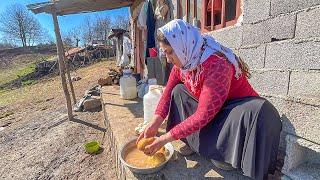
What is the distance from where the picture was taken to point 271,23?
78.0 inches

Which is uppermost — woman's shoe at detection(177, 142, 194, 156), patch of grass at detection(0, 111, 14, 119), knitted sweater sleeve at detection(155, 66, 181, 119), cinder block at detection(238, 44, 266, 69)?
cinder block at detection(238, 44, 266, 69)

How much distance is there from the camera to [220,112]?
160cm

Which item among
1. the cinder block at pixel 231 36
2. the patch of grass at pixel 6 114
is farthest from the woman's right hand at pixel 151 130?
the patch of grass at pixel 6 114

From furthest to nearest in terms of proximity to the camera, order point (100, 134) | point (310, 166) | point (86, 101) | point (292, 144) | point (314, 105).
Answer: point (86, 101)
point (100, 134)
point (310, 166)
point (292, 144)
point (314, 105)

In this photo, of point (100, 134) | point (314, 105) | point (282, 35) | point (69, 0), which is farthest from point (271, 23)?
point (69, 0)

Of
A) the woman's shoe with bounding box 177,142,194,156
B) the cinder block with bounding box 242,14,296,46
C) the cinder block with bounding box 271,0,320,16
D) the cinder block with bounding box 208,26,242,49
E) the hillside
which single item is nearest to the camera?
the cinder block with bounding box 271,0,320,16

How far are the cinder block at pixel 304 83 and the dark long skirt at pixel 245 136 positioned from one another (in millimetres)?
335

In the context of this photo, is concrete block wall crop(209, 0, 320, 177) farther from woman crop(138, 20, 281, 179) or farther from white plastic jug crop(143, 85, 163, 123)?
white plastic jug crop(143, 85, 163, 123)

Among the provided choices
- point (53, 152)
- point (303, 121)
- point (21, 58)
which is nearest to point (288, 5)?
point (303, 121)

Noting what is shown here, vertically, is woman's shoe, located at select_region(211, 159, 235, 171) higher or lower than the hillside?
higher

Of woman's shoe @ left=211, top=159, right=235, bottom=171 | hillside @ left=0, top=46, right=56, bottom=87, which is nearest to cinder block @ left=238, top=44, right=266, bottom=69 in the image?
woman's shoe @ left=211, top=159, right=235, bottom=171

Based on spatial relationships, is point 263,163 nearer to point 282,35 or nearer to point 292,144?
point 292,144

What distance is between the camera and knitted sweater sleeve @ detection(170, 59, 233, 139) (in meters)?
1.52

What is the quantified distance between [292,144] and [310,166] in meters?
0.26
